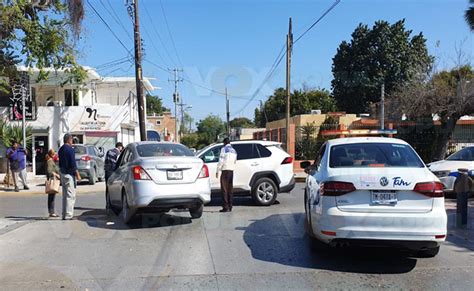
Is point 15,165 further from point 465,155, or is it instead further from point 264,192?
point 465,155

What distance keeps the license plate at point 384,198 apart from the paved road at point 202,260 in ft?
3.00

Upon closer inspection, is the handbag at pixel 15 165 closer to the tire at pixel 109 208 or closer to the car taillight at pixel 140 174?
the tire at pixel 109 208

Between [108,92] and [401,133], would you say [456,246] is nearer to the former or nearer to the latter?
[401,133]

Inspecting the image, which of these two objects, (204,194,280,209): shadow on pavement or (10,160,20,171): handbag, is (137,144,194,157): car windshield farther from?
(10,160,20,171): handbag

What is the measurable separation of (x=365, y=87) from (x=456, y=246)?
3527cm

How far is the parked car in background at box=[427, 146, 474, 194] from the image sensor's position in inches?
497

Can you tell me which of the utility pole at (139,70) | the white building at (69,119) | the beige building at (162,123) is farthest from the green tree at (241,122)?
the utility pole at (139,70)

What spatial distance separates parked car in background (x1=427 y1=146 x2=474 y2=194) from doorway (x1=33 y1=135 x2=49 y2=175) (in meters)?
20.5

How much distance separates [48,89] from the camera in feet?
99.5

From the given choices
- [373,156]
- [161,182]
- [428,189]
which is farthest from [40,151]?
[428,189]

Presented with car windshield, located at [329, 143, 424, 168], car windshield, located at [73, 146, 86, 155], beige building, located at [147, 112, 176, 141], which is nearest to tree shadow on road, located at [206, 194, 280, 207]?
car windshield, located at [329, 143, 424, 168]

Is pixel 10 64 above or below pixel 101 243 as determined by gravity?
above

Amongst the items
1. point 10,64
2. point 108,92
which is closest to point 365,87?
point 108,92

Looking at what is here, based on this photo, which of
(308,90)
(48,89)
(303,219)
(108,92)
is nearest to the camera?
(303,219)
